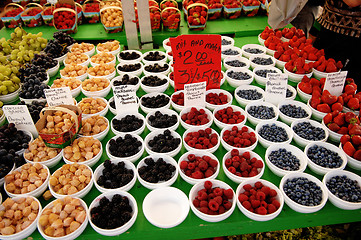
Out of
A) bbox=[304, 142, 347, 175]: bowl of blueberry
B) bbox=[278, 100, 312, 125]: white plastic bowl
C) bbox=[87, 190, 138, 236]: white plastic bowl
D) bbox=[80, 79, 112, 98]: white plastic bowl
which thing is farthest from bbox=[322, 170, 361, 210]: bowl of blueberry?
bbox=[80, 79, 112, 98]: white plastic bowl

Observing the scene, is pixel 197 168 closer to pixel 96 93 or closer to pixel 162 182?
pixel 162 182

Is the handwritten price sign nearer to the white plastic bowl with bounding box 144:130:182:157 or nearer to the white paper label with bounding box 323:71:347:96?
the white plastic bowl with bounding box 144:130:182:157

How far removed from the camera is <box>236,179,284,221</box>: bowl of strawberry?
155cm

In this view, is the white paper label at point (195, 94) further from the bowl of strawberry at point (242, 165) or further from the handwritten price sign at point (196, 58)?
the bowl of strawberry at point (242, 165)

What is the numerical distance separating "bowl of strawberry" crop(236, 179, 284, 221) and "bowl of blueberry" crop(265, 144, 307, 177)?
20 centimetres

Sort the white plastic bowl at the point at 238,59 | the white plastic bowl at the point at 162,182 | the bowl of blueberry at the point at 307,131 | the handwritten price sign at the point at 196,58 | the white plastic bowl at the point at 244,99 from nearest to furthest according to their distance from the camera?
the white plastic bowl at the point at 162,182 → the bowl of blueberry at the point at 307,131 → the handwritten price sign at the point at 196,58 → the white plastic bowl at the point at 244,99 → the white plastic bowl at the point at 238,59

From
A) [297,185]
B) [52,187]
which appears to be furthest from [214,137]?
[52,187]

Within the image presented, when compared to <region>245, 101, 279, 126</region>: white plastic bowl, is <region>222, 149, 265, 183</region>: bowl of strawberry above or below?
below

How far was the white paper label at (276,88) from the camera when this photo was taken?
2.28 meters

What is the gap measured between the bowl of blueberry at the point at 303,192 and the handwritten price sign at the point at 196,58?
1.22 metres

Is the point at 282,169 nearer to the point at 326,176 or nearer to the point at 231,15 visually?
the point at 326,176

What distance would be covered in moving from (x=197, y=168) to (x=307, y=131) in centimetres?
102

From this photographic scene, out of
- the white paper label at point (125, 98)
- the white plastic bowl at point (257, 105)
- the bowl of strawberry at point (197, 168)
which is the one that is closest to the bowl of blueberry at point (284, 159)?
the white plastic bowl at point (257, 105)

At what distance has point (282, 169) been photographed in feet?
5.96
